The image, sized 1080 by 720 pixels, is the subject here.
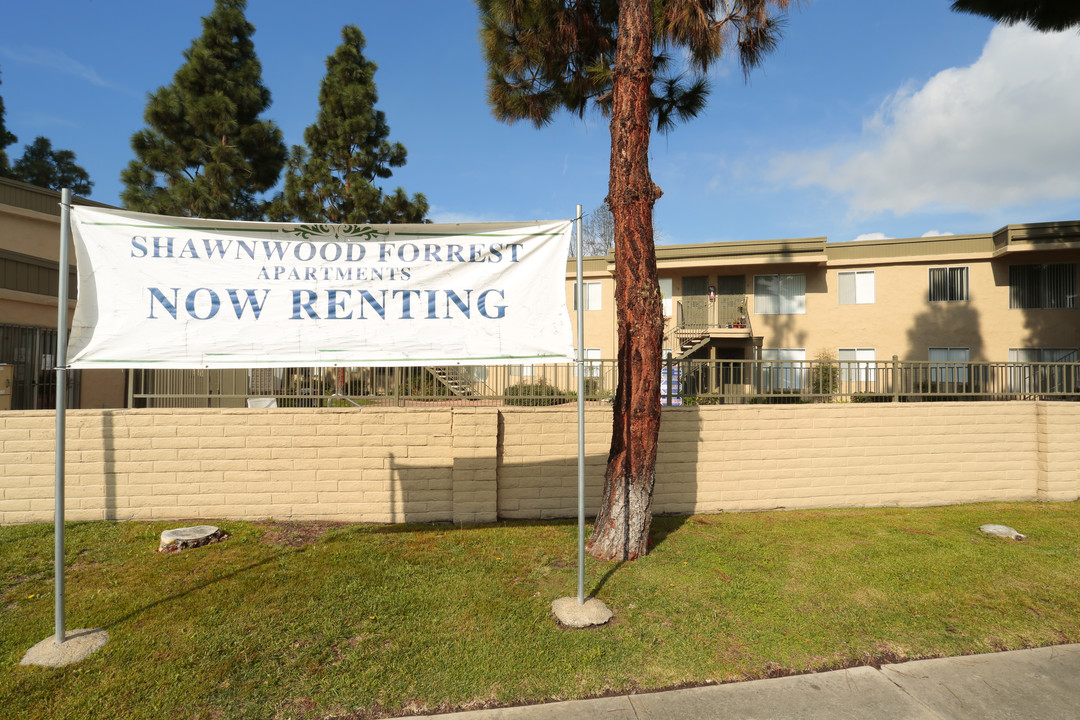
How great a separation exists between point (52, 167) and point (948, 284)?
174ft

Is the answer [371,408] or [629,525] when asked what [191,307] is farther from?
[629,525]

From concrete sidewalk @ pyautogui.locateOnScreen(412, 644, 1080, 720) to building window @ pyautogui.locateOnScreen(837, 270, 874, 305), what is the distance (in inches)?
764

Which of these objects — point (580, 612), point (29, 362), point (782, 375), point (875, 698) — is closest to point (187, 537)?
point (580, 612)

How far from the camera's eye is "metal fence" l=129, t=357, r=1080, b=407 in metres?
7.09

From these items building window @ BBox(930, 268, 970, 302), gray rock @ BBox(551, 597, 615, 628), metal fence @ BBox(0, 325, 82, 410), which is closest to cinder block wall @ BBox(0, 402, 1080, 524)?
gray rock @ BBox(551, 597, 615, 628)

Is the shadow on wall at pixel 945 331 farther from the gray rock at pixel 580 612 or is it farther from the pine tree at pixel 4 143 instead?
the pine tree at pixel 4 143

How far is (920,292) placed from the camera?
20219mm

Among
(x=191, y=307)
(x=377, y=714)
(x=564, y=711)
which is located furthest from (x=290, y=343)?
(x=564, y=711)

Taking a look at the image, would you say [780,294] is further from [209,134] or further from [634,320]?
[209,134]

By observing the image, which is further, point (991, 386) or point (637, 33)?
point (991, 386)

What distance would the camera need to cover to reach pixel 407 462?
6.70 meters

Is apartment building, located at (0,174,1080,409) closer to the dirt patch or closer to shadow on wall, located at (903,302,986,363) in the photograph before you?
shadow on wall, located at (903,302,986,363)

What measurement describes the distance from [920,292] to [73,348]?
23.9 metres

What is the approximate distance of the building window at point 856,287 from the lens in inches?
816
